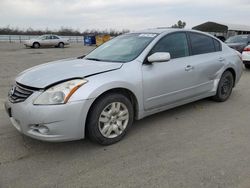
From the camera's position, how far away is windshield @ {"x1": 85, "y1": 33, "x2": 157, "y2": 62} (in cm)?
387

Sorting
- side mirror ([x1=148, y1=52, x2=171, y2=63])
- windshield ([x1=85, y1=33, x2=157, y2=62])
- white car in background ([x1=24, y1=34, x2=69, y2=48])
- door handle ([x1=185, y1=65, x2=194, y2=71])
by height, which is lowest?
door handle ([x1=185, y1=65, x2=194, y2=71])

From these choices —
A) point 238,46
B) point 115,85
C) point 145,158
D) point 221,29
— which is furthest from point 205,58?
point 221,29

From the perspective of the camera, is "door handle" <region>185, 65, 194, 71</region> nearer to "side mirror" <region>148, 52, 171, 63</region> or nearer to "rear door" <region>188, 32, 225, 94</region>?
"rear door" <region>188, 32, 225, 94</region>

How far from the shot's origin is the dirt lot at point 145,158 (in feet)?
8.64

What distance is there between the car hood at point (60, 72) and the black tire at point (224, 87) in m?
2.63

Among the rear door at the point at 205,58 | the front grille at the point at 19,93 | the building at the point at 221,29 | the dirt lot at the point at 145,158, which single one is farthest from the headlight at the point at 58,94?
the building at the point at 221,29

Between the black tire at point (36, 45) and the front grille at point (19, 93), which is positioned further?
the black tire at point (36, 45)

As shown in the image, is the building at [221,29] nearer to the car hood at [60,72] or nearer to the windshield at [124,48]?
the windshield at [124,48]

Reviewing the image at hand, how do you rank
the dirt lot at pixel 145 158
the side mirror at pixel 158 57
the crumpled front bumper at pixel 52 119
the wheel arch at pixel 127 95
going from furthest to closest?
the side mirror at pixel 158 57 → the wheel arch at pixel 127 95 → the crumpled front bumper at pixel 52 119 → the dirt lot at pixel 145 158

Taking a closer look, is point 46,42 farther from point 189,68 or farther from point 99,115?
point 99,115

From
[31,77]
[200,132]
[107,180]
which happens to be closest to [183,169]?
[107,180]

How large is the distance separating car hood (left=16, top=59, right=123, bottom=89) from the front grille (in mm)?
64

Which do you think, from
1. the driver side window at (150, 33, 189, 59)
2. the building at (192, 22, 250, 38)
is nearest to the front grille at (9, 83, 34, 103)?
the driver side window at (150, 33, 189, 59)

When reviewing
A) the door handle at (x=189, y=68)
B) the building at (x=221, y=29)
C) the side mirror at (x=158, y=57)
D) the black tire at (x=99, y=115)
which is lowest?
the black tire at (x=99, y=115)
